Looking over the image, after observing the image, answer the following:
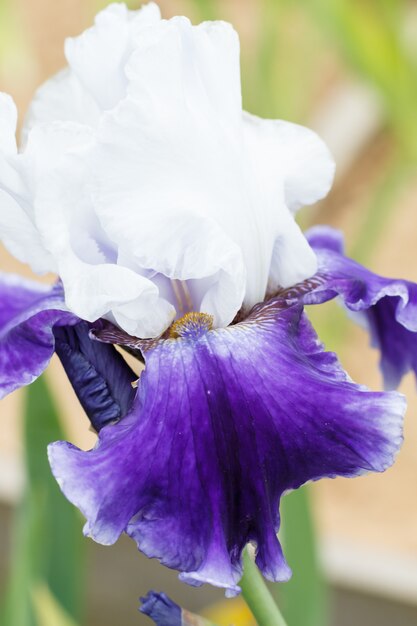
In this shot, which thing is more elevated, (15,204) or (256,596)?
(15,204)

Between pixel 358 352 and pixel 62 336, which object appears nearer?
pixel 62 336

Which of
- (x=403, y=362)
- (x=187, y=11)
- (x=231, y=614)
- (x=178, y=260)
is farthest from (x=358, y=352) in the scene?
(x=178, y=260)

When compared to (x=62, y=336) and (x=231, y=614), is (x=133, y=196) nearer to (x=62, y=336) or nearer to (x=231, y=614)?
(x=62, y=336)

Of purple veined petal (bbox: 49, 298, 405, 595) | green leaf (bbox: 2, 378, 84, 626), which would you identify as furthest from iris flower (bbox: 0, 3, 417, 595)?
green leaf (bbox: 2, 378, 84, 626)

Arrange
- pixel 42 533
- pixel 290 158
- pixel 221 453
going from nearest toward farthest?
pixel 221 453 → pixel 290 158 → pixel 42 533

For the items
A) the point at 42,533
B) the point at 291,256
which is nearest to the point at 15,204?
the point at 291,256

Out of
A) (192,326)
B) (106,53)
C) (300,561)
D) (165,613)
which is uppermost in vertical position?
(106,53)

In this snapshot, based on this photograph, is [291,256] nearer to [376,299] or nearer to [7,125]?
[376,299]
